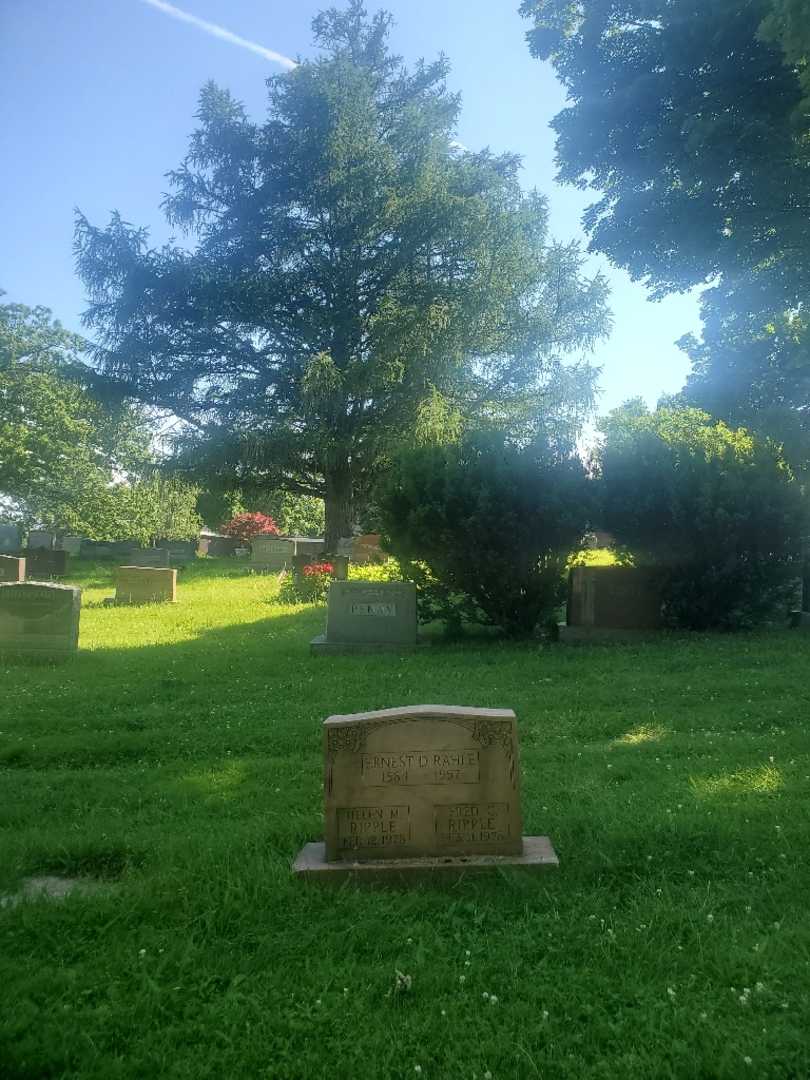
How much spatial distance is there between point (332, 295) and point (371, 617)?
62.4 ft

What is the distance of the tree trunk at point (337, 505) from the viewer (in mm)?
27656

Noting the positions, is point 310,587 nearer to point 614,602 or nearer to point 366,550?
point 614,602

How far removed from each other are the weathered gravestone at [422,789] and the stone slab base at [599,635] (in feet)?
26.6

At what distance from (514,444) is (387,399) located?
1530cm

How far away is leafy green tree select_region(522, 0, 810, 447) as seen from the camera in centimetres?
1202

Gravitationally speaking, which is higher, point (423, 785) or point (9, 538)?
point (9, 538)

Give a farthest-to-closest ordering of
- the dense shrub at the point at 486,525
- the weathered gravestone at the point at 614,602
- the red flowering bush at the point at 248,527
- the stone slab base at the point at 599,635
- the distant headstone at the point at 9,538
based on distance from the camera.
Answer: the red flowering bush at the point at 248,527, the distant headstone at the point at 9,538, the weathered gravestone at the point at 614,602, the stone slab base at the point at 599,635, the dense shrub at the point at 486,525

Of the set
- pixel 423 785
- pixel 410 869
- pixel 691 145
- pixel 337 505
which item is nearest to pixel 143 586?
pixel 337 505

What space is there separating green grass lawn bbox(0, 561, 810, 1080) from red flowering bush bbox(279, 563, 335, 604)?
1164cm

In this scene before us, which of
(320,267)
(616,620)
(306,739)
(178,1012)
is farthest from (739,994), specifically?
(320,267)

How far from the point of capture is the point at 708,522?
11680mm

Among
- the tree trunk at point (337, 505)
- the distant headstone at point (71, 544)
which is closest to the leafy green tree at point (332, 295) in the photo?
the tree trunk at point (337, 505)

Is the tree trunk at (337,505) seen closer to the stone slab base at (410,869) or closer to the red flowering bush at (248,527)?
the red flowering bush at (248,527)

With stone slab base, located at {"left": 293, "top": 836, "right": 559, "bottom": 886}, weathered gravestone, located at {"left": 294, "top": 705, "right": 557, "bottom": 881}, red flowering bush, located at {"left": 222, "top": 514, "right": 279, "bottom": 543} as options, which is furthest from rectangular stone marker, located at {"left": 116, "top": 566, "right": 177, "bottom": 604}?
red flowering bush, located at {"left": 222, "top": 514, "right": 279, "bottom": 543}
